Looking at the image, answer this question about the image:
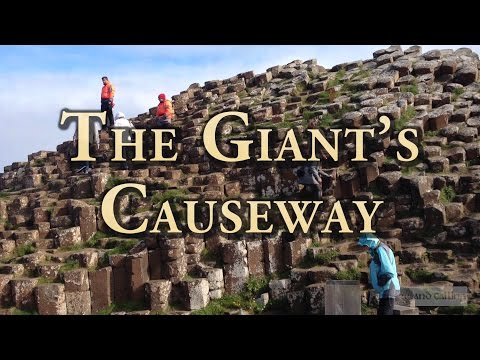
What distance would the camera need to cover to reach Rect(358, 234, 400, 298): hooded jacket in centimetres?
1016

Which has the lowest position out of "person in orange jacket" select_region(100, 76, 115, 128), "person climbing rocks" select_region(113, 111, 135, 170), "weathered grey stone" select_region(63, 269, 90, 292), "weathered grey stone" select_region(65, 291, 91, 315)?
"weathered grey stone" select_region(65, 291, 91, 315)

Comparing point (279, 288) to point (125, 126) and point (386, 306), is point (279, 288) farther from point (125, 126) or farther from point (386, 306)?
point (125, 126)

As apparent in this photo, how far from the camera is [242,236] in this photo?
13.2m

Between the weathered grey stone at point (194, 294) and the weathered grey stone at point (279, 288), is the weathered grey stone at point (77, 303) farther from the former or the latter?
the weathered grey stone at point (279, 288)

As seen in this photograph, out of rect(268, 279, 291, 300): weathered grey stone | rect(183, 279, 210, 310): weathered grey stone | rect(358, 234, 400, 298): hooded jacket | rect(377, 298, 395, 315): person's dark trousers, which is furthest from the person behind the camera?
Answer: rect(268, 279, 291, 300): weathered grey stone

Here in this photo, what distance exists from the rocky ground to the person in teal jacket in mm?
771

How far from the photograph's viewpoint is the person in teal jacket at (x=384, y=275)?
33.3 feet

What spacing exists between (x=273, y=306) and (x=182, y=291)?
6.36 feet

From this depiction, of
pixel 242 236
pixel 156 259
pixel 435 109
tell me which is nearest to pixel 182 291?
pixel 156 259

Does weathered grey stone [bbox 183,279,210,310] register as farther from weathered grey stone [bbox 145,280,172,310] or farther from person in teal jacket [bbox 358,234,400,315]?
person in teal jacket [bbox 358,234,400,315]

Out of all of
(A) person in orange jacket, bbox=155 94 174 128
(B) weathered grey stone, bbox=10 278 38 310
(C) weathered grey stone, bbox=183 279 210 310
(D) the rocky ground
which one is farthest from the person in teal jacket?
(A) person in orange jacket, bbox=155 94 174 128

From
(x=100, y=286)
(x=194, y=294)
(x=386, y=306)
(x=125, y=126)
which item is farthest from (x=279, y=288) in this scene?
(x=125, y=126)

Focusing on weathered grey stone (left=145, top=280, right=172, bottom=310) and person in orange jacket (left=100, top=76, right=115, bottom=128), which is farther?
person in orange jacket (left=100, top=76, right=115, bottom=128)
